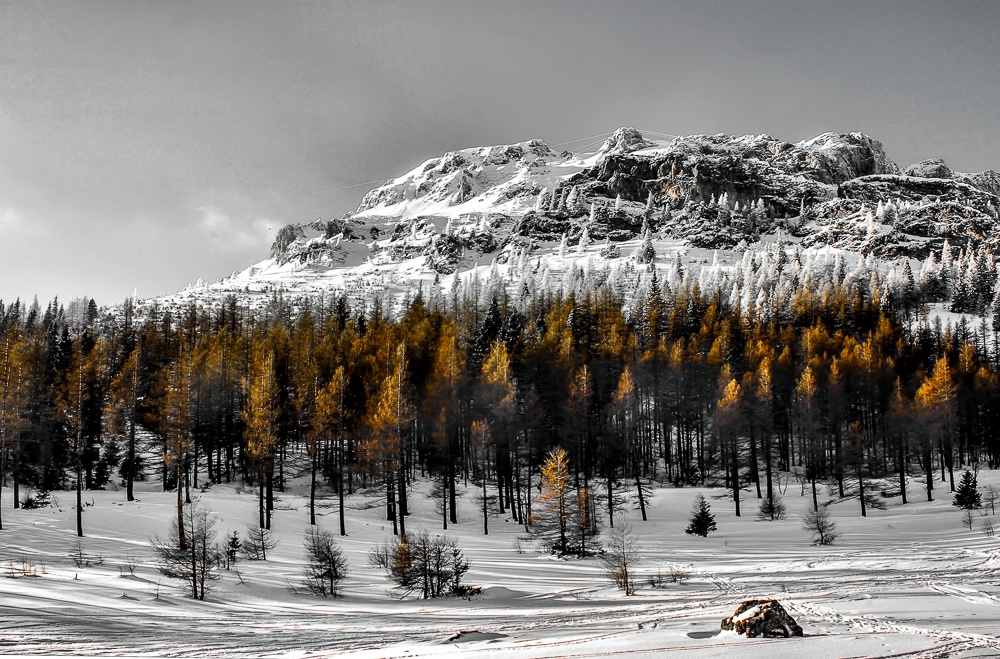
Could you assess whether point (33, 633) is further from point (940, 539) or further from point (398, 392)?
point (940, 539)

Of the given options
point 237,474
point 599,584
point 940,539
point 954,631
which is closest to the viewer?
point 954,631

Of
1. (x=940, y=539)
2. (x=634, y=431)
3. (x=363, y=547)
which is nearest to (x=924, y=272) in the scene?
(x=634, y=431)

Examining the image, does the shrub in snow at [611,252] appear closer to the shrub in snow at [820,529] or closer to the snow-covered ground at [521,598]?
the snow-covered ground at [521,598]

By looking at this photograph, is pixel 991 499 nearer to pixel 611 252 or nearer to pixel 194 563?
pixel 194 563

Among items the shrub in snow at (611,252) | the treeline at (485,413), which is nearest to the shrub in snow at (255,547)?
the treeline at (485,413)

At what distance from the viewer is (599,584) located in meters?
19.7

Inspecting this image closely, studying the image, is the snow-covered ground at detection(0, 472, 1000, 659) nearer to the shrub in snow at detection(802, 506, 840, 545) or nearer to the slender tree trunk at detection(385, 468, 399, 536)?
the shrub in snow at detection(802, 506, 840, 545)

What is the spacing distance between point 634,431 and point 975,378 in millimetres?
30350

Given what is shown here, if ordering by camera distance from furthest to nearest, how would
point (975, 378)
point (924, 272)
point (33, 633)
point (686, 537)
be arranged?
point (924, 272) → point (975, 378) → point (686, 537) → point (33, 633)

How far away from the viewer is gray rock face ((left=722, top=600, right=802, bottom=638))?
1047cm

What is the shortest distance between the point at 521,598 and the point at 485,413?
21.5 metres

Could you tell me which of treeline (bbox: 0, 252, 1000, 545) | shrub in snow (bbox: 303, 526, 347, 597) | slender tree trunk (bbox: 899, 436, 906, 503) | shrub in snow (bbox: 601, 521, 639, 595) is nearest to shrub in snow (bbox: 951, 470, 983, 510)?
slender tree trunk (bbox: 899, 436, 906, 503)

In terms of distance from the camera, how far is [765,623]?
10.5 m

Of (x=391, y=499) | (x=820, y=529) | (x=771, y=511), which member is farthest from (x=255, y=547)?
(x=771, y=511)
